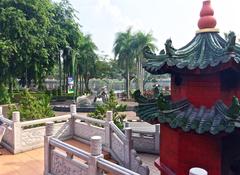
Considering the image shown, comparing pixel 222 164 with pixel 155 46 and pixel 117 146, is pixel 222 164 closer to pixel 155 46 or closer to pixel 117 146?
pixel 117 146

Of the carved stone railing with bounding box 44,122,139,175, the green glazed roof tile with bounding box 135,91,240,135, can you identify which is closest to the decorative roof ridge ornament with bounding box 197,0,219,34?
the green glazed roof tile with bounding box 135,91,240,135

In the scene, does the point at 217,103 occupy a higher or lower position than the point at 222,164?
higher

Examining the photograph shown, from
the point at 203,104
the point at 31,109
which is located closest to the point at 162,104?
the point at 203,104

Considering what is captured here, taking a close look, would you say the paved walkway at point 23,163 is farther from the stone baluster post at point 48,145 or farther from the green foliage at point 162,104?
the green foliage at point 162,104

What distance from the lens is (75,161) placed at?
514 cm

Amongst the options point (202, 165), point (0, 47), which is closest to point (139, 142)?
point (202, 165)

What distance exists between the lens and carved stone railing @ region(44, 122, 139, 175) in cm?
433

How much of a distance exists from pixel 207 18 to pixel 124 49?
28.8 metres

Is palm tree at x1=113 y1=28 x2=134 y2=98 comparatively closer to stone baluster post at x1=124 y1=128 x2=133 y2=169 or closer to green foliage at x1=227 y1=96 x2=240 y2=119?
stone baluster post at x1=124 y1=128 x2=133 y2=169

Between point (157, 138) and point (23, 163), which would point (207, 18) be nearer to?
point (23, 163)

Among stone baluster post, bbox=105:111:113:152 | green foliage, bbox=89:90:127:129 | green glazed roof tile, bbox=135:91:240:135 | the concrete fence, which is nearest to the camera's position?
green glazed roof tile, bbox=135:91:240:135

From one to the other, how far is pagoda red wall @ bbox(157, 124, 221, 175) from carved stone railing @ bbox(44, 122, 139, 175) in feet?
2.37

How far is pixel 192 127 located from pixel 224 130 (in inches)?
15.1

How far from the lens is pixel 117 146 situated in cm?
782
